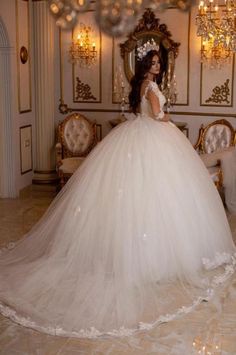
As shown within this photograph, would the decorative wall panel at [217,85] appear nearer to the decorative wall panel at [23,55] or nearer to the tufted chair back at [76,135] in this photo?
the tufted chair back at [76,135]

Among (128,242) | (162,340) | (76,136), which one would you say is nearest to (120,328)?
(162,340)

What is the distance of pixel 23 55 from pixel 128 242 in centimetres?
405

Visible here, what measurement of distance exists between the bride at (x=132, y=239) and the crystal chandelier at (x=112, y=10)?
8.97 ft

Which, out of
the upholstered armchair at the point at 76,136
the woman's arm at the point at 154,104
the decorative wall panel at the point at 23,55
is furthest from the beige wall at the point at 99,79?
the woman's arm at the point at 154,104

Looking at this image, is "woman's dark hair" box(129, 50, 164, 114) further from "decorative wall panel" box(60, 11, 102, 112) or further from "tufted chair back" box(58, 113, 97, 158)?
"decorative wall panel" box(60, 11, 102, 112)

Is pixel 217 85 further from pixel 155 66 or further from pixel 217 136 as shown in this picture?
pixel 155 66

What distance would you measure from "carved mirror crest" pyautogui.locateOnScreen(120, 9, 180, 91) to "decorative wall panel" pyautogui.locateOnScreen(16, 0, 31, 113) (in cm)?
134

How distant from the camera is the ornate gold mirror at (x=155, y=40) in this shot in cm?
695

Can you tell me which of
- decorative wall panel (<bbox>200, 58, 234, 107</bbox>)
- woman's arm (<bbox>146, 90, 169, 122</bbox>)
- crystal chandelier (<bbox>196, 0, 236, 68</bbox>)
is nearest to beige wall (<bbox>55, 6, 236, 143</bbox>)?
decorative wall panel (<bbox>200, 58, 234, 107</bbox>)

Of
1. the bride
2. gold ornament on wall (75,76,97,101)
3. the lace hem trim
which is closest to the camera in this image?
the lace hem trim

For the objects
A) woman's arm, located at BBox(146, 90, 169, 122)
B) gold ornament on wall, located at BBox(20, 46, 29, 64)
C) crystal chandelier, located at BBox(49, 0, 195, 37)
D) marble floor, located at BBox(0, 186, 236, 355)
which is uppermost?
crystal chandelier, located at BBox(49, 0, 195, 37)

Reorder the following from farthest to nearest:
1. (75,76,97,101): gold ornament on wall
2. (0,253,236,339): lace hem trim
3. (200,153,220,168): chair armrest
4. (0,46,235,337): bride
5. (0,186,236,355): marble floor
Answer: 1. (75,76,97,101): gold ornament on wall
2. (200,153,220,168): chair armrest
3. (0,46,235,337): bride
4. (0,253,236,339): lace hem trim
5. (0,186,236,355): marble floor

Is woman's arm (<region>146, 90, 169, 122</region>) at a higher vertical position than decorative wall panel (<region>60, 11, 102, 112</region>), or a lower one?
lower

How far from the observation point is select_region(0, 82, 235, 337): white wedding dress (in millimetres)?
3639
